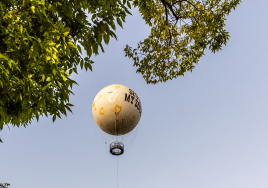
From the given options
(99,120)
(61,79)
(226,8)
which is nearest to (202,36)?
(226,8)

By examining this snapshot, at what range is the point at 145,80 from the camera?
35.9 feet

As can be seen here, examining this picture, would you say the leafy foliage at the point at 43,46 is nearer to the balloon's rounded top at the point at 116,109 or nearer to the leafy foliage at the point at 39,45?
the leafy foliage at the point at 39,45

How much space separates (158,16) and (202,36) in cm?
263

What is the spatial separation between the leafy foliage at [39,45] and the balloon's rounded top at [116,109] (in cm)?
478

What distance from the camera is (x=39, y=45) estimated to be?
3.46m

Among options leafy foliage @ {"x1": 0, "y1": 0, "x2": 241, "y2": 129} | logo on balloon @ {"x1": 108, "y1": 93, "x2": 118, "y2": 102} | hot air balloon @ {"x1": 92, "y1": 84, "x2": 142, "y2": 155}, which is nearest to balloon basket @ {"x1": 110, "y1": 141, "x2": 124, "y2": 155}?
hot air balloon @ {"x1": 92, "y1": 84, "x2": 142, "y2": 155}

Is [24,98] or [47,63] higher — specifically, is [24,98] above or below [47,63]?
below

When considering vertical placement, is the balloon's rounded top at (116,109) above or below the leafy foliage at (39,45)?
above

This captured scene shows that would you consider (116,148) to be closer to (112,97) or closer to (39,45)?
(112,97)

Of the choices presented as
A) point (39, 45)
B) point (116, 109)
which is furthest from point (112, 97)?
point (39, 45)

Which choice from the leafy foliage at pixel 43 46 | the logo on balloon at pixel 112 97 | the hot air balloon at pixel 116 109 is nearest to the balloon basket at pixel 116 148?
the hot air balloon at pixel 116 109

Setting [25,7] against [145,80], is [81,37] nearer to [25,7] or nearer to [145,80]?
[25,7]

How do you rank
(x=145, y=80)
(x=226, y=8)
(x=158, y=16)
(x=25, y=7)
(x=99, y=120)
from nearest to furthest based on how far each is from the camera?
1. (x=25, y=7)
2. (x=158, y=16)
3. (x=226, y=8)
4. (x=99, y=120)
5. (x=145, y=80)

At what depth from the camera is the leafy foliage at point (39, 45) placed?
3.44 meters
